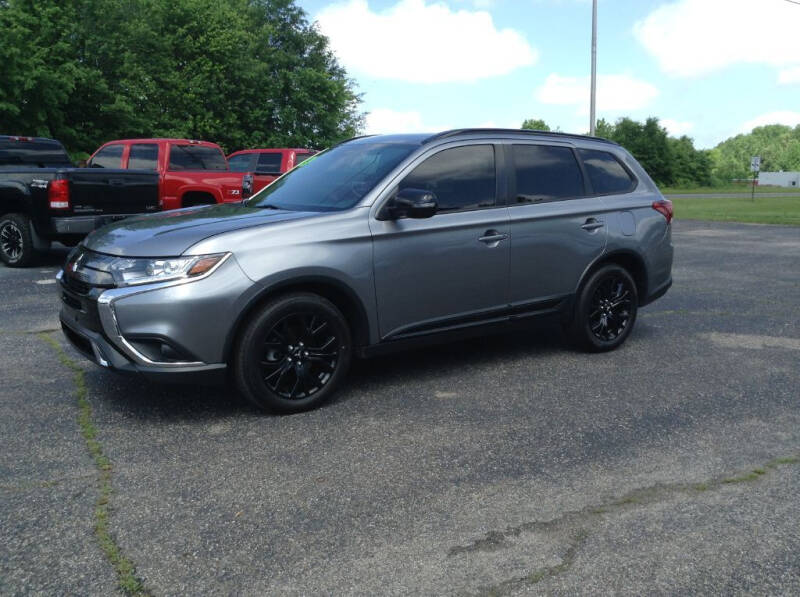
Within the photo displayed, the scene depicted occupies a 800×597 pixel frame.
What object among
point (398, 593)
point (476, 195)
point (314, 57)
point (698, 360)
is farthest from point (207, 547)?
point (314, 57)

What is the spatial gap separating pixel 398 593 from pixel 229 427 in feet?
6.53

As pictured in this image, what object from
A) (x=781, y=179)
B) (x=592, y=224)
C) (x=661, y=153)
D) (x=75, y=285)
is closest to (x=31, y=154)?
(x=75, y=285)

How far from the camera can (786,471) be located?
148 inches

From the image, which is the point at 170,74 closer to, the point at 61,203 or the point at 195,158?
the point at 195,158

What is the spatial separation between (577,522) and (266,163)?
14.3m

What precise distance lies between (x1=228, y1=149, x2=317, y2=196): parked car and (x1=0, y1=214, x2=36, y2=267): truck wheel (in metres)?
5.46

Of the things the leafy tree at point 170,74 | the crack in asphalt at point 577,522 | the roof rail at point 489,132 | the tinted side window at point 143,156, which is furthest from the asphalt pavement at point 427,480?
the leafy tree at point 170,74

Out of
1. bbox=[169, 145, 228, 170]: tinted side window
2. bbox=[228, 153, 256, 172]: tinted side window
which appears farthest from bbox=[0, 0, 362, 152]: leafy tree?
bbox=[169, 145, 228, 170]: tinted side window

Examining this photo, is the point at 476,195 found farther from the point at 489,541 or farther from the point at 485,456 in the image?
the point at 489,541

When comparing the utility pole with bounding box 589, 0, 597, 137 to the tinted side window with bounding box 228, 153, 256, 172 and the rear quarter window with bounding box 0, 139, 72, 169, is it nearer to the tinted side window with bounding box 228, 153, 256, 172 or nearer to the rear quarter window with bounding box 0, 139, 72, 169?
the tinted side window with bounding box 228, 153, 256, 172

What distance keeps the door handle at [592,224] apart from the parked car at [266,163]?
10.8m

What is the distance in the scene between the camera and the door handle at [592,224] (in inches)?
229

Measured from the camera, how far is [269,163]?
643 inches

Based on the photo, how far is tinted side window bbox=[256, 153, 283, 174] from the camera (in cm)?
1617
